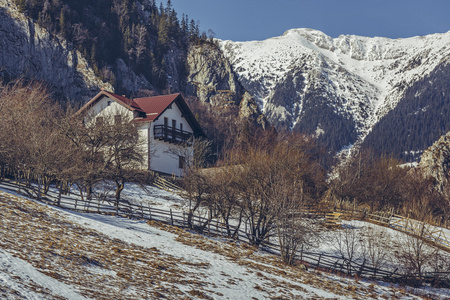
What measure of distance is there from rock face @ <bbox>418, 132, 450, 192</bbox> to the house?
39.3 metres

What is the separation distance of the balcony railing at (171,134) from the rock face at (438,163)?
128 ft

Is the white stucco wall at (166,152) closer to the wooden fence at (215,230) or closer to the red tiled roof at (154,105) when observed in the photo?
the red tiled roof at (154,105)

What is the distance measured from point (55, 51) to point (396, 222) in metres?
65.4

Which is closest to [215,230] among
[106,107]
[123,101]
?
[123,101]

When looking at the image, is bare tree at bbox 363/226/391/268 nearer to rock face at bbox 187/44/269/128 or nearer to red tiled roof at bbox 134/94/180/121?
red tiled roof at bbox 134/94/180/121

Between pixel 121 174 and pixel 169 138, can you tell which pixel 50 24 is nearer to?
pixel 169 138

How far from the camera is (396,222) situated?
4362 centimetres

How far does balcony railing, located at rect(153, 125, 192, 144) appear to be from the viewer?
182 ft

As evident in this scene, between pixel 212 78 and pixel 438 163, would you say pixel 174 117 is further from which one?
pixel 212 78

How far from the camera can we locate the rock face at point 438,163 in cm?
7193

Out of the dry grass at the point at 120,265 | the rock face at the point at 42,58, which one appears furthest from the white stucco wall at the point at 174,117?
the rock face at the point at 42,58

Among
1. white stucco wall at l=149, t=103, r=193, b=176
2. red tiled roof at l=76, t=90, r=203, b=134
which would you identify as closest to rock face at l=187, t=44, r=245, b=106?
red tiled roof at l=76, t=90, r=203, b=134

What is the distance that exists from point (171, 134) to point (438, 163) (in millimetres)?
43524

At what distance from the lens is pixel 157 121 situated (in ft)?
183
